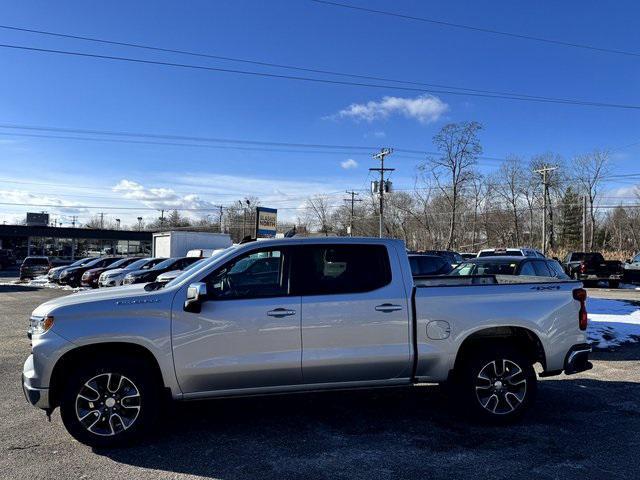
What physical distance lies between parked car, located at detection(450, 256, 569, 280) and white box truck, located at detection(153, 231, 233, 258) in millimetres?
Answer: 21796

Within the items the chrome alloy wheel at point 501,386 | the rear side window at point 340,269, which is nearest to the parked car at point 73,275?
the rear side window at point 340,269

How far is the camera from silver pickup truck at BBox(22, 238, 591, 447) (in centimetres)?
457

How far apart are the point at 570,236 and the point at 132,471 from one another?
8293cm

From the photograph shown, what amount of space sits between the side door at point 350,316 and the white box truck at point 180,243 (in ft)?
89.4

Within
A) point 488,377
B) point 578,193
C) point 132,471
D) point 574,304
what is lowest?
point 132,471

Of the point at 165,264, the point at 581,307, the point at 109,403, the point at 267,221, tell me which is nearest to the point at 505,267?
the point at 581,307

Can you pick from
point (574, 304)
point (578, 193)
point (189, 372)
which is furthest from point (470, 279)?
point (578, 193)

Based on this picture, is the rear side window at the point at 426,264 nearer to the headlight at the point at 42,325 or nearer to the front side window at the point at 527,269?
the front side window at the point at 527,269

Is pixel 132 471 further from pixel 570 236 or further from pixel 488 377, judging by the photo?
pixel 570 236

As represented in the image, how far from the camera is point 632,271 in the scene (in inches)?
1003

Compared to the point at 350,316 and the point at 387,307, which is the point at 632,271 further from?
the point at 350,316

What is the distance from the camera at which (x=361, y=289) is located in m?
5.00

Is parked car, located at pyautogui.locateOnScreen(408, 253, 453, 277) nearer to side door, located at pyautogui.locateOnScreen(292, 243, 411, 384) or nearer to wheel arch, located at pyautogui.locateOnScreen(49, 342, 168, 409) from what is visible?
side door, located at pyautogui.locateOnScreen(292, 243, 411, 384)

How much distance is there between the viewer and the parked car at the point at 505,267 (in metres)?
12.0
